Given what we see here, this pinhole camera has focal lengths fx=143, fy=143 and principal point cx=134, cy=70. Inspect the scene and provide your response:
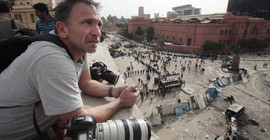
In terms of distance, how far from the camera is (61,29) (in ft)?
4.20

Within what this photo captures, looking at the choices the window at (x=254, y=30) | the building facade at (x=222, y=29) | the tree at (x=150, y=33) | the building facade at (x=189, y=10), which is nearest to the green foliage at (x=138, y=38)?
the tree at (x=150, y=33)

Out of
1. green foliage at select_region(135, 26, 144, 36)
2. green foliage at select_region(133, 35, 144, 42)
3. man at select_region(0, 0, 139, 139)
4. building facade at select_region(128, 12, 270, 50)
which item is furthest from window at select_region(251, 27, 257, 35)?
man at select_region(0, 0, 139, 139)

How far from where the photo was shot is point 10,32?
2.73m

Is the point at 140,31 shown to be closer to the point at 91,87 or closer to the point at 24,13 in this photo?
the point at 24,13

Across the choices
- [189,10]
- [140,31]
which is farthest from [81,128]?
[189,10]

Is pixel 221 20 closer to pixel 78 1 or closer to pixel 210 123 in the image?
pixel 210 123

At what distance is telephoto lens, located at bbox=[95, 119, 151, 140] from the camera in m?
1.15

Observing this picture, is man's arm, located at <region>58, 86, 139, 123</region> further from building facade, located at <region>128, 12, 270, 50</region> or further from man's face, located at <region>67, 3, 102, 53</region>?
building facade, located at <region>128, 12, 270, 50</region>

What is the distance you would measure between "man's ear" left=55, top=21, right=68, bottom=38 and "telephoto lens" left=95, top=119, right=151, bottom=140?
33.0 inches

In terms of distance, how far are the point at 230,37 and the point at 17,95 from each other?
37567mm

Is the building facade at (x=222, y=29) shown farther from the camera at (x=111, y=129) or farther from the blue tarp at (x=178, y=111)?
the camera at (x=111, y=129)

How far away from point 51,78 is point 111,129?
610 mm

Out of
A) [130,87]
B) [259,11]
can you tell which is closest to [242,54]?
[259,11]

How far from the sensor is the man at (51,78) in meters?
0.99
